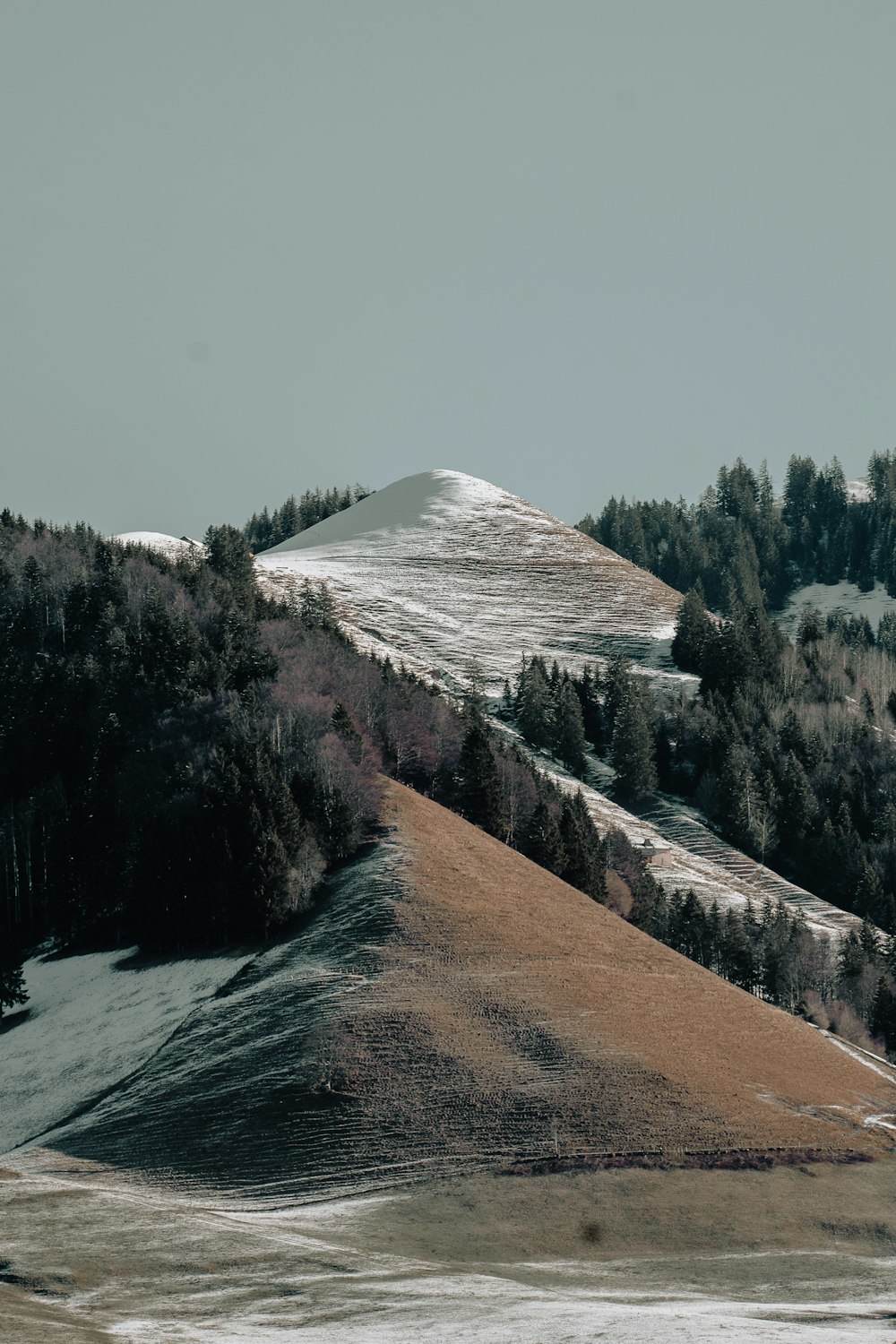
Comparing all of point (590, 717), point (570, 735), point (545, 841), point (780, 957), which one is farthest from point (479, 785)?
point (590, 717)

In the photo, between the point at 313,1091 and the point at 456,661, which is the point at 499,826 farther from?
the point at 456,661

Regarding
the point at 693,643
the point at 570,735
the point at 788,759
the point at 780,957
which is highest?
the point at 693,643

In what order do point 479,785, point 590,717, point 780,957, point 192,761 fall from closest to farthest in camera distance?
1. point 192,761
2. point 479,785
3. point 780,957
4. point 590,717

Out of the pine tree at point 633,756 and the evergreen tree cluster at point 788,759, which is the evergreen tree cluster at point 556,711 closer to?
the pine tree at point 633,756

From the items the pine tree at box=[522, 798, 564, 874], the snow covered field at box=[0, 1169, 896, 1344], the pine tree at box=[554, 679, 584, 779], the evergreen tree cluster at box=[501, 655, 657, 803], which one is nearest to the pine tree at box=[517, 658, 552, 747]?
the evergreen tree cluster at box=[501, 655, 657, 803]

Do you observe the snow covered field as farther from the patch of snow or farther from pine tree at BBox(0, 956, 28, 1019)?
pine tree at BBox(0, 956, 28, 1019)

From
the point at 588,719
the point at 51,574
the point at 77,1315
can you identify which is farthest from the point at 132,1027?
the point at 588,719

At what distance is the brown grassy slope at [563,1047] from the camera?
59969 mm

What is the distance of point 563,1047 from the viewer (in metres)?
65.9

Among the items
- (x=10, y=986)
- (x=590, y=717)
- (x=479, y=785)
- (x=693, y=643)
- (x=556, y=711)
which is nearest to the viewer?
(x=10, y=986)

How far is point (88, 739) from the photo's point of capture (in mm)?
116375

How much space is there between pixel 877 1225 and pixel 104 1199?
95.6ft

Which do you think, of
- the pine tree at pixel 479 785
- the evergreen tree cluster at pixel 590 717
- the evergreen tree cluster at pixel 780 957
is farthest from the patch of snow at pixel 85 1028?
the evergreen tree cluster at pixel 590 717

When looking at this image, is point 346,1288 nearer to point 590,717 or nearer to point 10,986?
point 10,986
